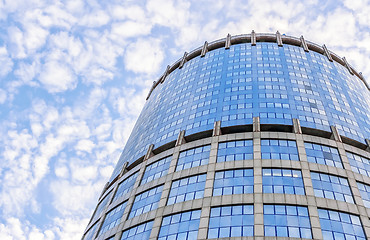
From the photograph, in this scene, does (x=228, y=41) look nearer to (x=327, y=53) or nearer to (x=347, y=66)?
(x=327, y=53)

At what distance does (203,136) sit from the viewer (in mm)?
60812

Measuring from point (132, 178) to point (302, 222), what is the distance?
3051 cm

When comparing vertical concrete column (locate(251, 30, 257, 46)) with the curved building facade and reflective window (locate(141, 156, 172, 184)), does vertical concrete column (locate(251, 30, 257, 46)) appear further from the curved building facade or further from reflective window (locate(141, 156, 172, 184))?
reflective window (locate(141, 156, 172, 184))

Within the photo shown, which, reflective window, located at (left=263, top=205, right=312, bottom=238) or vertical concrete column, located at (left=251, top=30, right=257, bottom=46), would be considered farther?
→ vertical concrete column, located at (left=251, top=30, right=257, bottom=46)

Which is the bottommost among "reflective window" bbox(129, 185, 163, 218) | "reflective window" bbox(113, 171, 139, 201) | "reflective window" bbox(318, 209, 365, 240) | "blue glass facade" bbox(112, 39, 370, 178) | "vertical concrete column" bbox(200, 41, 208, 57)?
"reflective window" bbox(318, 209, 365, 240)

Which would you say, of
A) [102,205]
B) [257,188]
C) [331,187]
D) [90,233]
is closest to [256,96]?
[331,187]

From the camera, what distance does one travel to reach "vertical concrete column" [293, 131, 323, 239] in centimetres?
3912

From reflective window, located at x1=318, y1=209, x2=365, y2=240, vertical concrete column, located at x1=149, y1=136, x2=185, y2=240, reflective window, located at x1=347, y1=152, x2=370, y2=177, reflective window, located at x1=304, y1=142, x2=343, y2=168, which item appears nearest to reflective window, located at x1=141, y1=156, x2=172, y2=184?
vertical concrete column, located at x1=149, y1=136, x2=185, y2=240

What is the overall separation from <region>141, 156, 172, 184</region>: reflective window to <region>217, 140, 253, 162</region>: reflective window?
9089 mm

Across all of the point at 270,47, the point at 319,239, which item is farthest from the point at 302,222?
the point at 270,47

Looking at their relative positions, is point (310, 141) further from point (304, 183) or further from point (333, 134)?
point (304, 183)

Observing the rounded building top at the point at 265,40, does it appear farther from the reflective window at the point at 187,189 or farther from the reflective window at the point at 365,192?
the reflective window at the point at 187,189

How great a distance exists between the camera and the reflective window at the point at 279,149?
164 ft

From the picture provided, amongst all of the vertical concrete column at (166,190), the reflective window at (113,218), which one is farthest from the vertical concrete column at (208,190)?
the reflective window at (113,218)
